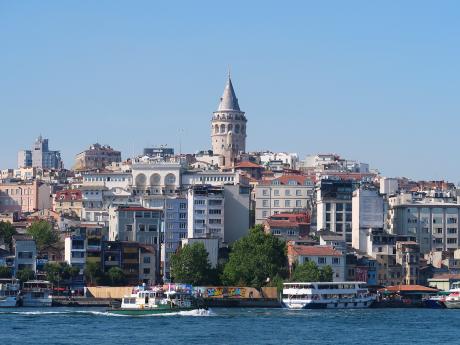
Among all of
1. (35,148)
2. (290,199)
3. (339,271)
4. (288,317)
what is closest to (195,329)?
(288,317)

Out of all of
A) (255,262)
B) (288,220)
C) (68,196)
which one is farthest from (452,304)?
(68,196)

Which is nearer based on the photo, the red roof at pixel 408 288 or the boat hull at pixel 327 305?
the boat hull at pixel 327 305

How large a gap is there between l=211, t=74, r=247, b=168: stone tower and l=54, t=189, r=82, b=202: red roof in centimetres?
3755

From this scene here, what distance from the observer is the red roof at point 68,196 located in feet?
382

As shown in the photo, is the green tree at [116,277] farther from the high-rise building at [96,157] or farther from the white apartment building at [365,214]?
the high-rise building at [96,157]

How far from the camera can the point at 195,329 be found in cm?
6116

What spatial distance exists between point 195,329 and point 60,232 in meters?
36.8

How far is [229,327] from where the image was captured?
6284 centimetres

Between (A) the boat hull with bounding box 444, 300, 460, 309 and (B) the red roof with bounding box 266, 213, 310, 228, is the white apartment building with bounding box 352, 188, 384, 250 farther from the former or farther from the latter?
(A) the boat hull with bounding box 444, 300, 460, 309

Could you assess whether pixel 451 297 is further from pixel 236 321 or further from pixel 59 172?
pixel 59 172

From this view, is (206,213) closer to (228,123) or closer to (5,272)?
(5,272)

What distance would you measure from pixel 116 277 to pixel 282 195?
24133 mm

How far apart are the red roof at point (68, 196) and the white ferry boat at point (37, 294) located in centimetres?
3512

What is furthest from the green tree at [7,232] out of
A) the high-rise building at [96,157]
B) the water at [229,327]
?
the high-rise building at [96,157]
